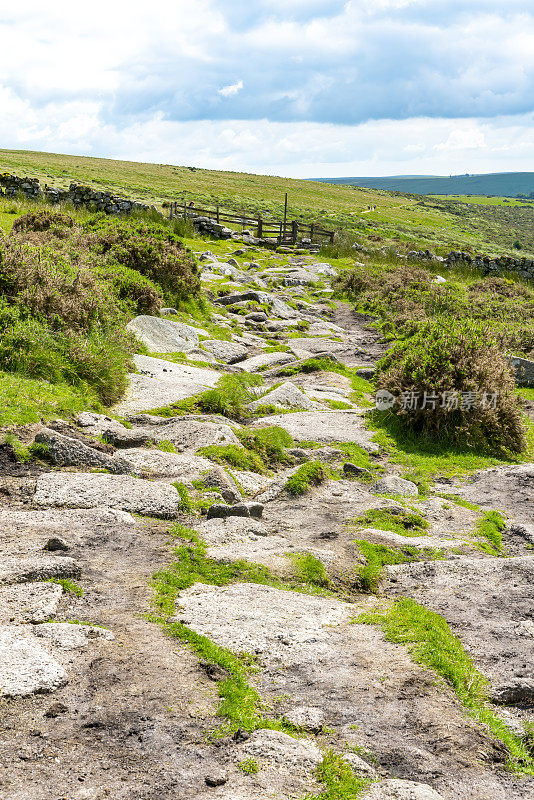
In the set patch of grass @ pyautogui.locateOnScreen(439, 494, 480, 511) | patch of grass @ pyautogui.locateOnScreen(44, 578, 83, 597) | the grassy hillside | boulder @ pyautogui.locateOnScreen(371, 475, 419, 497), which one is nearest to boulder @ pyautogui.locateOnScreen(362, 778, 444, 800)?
patch of grass @ pyautogui.locateOnScreen(44, 578, 83, 597)

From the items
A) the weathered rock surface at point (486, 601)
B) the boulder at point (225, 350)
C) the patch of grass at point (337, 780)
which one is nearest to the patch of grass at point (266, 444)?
the weathered rock surface at point (486, 601)

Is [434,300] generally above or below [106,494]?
above

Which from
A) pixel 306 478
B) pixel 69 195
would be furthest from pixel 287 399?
pixel 69 195

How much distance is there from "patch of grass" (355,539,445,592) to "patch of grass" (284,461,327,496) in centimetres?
169

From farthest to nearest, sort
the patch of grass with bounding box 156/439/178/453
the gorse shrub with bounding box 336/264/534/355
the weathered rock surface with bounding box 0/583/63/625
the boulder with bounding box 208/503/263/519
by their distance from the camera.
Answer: the gorse shrub with bounding box 336/264/534/355, the patch of grass with bounding box 156/439/178/453, the boulder with bounding box 208/503/263/519, the weathered rock surface with bounding box 0/583/63/625

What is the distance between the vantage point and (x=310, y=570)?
6.51 metres

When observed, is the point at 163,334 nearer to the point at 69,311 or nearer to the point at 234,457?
the point at 69,311

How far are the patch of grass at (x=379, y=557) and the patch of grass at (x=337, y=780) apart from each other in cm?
294

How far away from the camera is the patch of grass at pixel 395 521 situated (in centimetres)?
821

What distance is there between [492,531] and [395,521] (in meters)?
1.39

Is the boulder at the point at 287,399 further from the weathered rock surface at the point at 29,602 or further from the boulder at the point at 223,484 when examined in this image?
the weathered rock surface at the point at 29,602

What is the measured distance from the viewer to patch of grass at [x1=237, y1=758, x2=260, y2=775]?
358 cm

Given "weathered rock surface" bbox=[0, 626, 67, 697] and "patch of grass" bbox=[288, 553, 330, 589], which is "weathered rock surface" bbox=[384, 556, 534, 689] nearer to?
"patch of grass" bbox=[288, 553, 330, 589]

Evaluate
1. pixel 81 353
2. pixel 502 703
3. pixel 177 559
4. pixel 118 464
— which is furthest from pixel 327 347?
pixel 502 703
